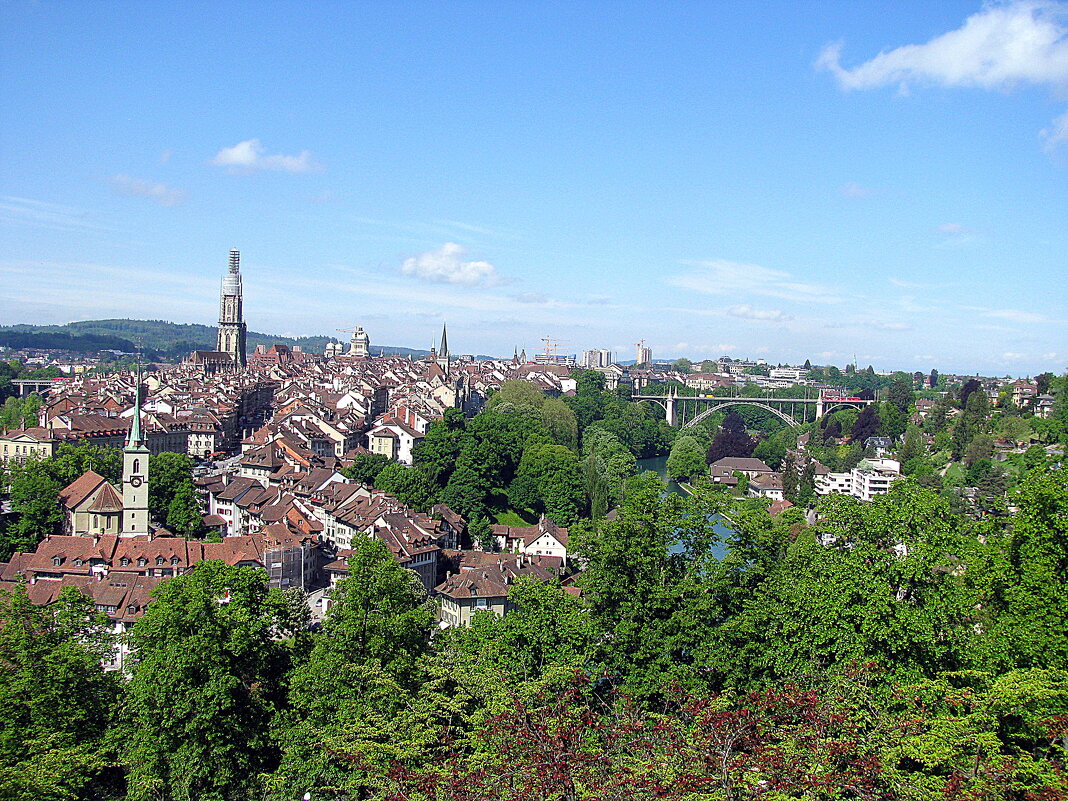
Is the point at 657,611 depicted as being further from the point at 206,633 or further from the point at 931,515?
the point at 206,633

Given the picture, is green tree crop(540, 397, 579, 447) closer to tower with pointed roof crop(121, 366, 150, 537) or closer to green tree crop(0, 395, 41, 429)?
tower with pointed roof crop(121, 366, 150, 537)

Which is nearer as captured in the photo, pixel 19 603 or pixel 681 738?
pixel 681 738

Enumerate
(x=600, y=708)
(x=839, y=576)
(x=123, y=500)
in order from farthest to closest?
(x=123, y=500) < (x=600, y=708) < (x=839, y=576)

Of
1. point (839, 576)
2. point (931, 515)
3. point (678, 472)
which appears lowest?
point (678, 472)

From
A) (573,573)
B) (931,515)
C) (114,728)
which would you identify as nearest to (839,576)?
(931,515)

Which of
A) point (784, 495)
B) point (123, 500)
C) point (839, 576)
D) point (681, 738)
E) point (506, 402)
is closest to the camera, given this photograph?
point (681, 738)

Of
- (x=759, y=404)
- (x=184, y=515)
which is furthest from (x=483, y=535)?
(x=759, y=404)
